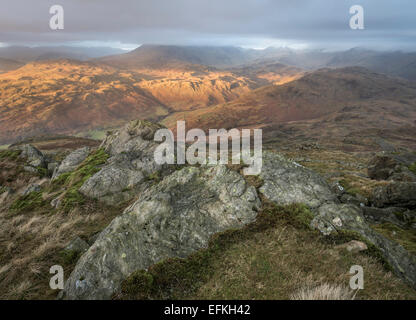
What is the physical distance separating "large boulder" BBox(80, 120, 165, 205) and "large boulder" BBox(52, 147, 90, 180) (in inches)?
77.5

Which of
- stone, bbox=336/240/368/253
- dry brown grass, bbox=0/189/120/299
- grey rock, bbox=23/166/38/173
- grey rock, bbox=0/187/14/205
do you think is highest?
grey rock, bbox=23/166/38/173

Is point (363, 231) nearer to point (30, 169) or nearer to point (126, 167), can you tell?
point (126, 167)

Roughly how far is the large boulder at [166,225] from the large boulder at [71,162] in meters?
11.8

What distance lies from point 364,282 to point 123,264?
758cm

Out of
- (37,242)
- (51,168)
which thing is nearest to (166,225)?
(37,242)

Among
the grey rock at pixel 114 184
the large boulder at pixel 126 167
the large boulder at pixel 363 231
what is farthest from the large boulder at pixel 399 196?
the grey rock at pixel 114 184

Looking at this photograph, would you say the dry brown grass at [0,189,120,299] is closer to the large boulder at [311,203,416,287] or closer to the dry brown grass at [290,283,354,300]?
the dry brown grass at [290,283,354,300]

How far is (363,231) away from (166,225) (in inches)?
301

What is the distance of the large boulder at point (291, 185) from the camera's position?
10.4m

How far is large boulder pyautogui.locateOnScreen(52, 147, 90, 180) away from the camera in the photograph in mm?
19016

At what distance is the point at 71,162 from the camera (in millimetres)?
19859

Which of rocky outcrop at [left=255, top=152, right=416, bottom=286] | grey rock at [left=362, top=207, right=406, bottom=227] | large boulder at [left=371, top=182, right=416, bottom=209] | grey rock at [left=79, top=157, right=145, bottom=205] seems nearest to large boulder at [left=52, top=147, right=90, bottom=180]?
grey rock at [left=79, top=157, right=145, bottom=205]
